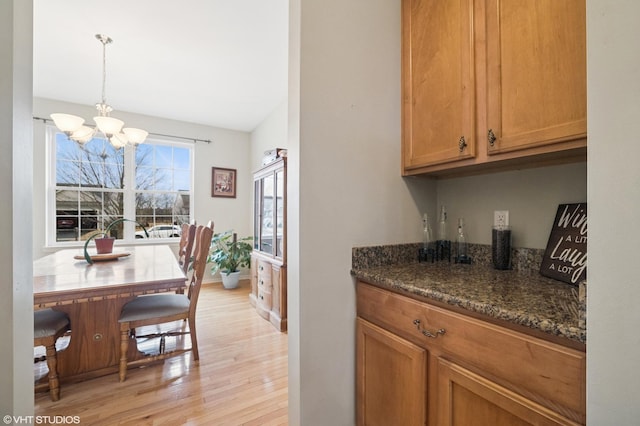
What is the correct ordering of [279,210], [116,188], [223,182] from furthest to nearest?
1. [223,182]
2. [116,188]
3. [279,210]

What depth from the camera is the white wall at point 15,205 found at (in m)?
0.61

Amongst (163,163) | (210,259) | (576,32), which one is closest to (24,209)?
(576,32)

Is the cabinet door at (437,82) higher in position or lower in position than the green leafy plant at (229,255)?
higher

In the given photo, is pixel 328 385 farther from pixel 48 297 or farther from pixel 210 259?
pixel 210 259

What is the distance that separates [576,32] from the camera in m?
0.84

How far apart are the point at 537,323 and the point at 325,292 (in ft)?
2.49

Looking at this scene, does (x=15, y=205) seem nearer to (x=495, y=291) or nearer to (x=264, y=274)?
(x=495, y=291)

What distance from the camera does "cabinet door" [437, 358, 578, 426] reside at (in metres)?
0.69

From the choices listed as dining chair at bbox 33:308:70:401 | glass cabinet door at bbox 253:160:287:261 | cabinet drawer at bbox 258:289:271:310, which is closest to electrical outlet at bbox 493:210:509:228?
glass cabinet door at bbox 253:160:287:261

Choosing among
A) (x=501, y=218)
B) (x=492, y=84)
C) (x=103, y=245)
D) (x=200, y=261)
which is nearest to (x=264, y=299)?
(x=200, y=261)

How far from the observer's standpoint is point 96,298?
1.50 m

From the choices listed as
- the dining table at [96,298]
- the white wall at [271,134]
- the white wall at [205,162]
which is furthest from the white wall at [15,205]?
the white wall at [205,162]

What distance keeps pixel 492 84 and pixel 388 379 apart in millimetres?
1271

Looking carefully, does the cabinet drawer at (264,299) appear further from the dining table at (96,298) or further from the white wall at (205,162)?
the white wall at (205,162)
